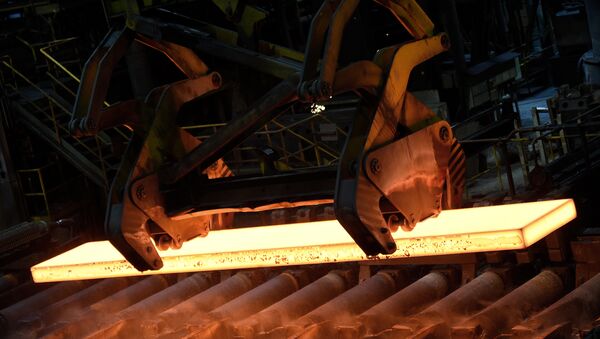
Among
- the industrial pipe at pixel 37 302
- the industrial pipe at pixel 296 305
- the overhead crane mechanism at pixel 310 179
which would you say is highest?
the overhead crane mechanism at pixel 310 179

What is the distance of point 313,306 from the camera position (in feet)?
26.7

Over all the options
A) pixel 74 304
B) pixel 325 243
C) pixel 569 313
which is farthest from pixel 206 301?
pixel 569 313

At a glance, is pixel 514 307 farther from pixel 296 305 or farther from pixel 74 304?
pixel 74 304

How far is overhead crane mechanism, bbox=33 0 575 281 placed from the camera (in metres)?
5.32

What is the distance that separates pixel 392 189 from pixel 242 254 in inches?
47.2

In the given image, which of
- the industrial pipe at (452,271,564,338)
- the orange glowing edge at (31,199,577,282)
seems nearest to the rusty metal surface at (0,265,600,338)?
the industrial pipe at (452,271,564,338)

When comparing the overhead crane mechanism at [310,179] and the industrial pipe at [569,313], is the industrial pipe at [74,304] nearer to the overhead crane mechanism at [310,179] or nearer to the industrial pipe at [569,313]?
the overhead crane mechanism at [310,179]

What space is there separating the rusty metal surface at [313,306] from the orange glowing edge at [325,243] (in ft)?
3.32

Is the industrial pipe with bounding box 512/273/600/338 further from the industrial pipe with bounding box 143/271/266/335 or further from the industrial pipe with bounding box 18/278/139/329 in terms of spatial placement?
the industrial pipe with bounding box 18/278/139/329

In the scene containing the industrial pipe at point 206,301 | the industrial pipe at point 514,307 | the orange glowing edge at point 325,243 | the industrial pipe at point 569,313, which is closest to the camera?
the orange glowing edge at point 325,243

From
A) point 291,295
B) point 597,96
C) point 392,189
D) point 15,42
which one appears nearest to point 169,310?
point 291,295

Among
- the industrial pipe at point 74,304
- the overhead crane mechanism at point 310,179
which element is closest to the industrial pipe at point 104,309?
the industrial pipe at point 74,304

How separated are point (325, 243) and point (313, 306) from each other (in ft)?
7.49

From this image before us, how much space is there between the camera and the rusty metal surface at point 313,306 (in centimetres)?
689
